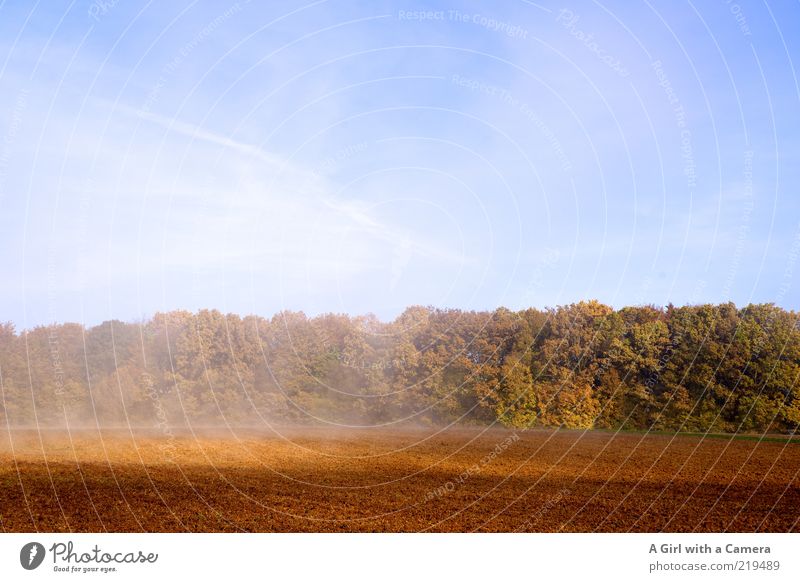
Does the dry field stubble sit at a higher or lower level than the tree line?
lower

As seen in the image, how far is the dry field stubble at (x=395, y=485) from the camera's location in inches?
877

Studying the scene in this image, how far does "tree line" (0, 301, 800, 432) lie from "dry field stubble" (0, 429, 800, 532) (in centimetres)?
971

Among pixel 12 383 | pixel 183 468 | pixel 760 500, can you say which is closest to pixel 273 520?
pixel 183 468

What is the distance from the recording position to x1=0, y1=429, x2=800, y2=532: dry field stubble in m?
22.3

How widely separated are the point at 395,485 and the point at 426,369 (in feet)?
131

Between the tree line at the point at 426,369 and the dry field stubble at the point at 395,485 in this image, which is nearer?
the dry field stubble at the point at 395,485

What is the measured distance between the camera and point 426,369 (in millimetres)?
69875

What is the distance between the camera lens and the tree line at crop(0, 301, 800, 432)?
2327 inches

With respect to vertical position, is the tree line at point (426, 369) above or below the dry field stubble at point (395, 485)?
above

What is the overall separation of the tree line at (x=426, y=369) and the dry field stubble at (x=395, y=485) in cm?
971

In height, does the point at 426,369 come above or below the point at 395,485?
above

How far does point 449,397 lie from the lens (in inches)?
2616

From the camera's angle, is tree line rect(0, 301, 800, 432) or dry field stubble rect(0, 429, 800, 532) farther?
tree line rect(0, 301, 800, 432)

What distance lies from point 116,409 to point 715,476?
61.6 meters
